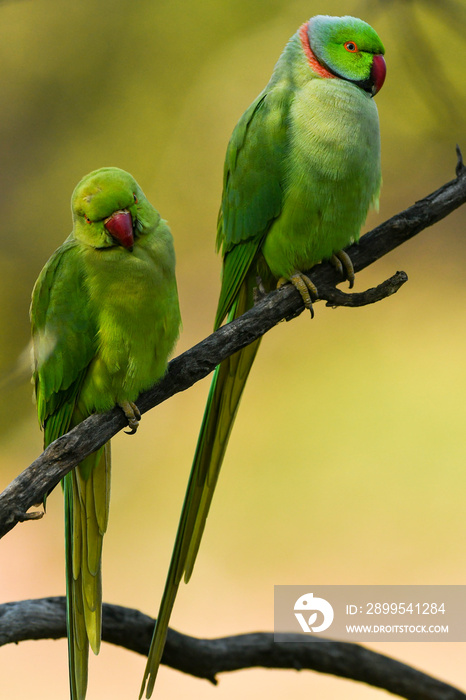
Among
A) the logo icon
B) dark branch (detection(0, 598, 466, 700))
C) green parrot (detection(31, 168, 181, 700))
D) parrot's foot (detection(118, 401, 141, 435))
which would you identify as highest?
green parrot (detection(31, 168, 181, 700))

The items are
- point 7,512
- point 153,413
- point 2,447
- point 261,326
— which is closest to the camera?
point 7,512

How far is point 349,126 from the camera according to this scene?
1.03m

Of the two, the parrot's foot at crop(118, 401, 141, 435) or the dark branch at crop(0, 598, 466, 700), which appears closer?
the parrot's foot at crop(118, 401, 141, 435)

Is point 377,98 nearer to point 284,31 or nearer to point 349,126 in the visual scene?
point 284,31

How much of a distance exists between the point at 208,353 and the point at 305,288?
21 cm

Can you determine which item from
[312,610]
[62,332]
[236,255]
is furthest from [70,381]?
[312,610]

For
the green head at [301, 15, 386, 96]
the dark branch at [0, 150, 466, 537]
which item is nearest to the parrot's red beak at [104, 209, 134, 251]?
the dark branch at [0, 150, 466, 537]

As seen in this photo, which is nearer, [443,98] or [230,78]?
[443,98]

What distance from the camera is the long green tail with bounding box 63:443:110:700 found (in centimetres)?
95

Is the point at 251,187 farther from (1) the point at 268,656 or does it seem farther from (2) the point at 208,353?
(1) the point at 268,656

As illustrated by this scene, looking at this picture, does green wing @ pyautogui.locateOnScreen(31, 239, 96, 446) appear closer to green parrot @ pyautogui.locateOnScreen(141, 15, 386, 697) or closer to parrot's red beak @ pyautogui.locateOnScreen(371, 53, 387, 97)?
green parrot @ pyautogui.locateOnScreen(141, 15, 386, 697)

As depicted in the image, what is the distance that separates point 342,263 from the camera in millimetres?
1104

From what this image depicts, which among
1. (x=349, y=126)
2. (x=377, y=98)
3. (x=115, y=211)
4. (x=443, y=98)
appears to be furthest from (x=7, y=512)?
(x=377, y=98)

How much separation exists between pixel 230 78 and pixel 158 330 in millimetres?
606
